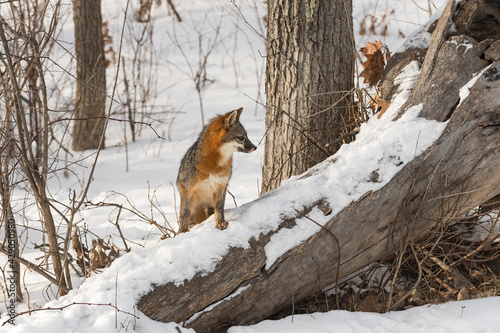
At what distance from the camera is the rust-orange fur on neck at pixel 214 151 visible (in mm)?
4133

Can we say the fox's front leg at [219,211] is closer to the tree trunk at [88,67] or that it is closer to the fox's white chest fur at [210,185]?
the fox's white chest fur at [210,185]

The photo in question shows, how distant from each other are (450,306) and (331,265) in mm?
Answer: 888

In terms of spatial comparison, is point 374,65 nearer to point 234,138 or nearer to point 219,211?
point 234,138

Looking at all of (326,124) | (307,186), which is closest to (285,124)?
(326,124)

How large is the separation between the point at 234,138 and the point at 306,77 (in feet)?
3.99

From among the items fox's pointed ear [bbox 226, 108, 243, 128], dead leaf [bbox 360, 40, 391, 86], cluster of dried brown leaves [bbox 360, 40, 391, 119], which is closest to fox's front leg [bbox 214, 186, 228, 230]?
fox's pointed ear [bbox 226, 108, 243, 128]

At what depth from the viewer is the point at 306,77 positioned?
4.94 meters

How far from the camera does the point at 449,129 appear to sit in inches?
156

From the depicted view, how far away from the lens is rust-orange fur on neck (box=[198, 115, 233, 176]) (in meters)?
4.13

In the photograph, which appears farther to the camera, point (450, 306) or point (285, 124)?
point (285, 124)

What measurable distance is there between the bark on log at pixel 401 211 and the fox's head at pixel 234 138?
0.68 meters

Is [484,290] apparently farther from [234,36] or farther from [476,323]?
[234,36]

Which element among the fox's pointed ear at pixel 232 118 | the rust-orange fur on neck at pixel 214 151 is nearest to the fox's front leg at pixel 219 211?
the rust-orange fur on neck at pixel 214 151

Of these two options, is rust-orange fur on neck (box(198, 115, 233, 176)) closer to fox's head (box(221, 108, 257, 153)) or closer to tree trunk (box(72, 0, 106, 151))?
fox's head (box(221, 108, 257, 153))
